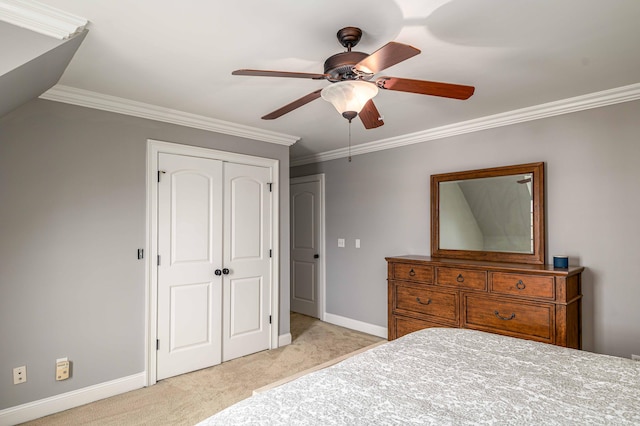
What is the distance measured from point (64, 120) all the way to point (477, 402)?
3.21 metres

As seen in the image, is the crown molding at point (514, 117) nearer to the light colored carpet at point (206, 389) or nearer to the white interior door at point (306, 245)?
the white interior door at point (306, 245)

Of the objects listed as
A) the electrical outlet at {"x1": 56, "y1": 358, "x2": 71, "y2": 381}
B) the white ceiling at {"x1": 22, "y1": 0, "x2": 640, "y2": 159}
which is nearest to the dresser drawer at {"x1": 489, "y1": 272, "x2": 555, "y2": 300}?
the white ceiling at {"x1": 22, "y1": 0, "x2": 640, "y2": 159}

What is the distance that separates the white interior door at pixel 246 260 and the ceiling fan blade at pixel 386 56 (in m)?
2.36

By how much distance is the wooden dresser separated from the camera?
103 inches

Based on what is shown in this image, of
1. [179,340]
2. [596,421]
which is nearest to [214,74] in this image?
[179,340]

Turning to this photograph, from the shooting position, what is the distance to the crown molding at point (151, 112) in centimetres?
271

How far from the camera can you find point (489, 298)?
9.62 ft

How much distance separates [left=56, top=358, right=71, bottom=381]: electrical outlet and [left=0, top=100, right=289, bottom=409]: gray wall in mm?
43

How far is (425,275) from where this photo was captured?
3.36 m

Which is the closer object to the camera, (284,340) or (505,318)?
(505,318)

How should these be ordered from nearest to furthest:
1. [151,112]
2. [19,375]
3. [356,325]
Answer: [19,375] < [151,112] < [356,325]

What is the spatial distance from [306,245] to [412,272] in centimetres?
214

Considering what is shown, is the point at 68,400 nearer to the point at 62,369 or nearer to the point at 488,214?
the point at 62,369

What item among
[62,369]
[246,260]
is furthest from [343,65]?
[62,369]
